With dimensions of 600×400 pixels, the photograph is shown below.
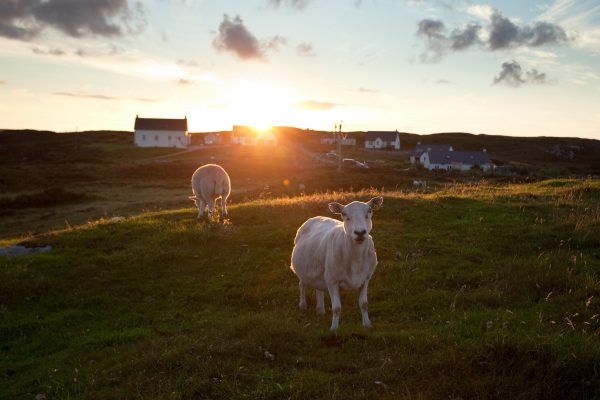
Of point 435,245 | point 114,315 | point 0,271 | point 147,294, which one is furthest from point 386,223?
point 0,271

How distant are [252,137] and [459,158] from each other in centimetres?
A: 7042

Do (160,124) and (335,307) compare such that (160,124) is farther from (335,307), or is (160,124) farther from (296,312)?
(335,307)

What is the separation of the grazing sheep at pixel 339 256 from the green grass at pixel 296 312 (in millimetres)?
590

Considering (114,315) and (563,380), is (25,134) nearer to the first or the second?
(114,315)

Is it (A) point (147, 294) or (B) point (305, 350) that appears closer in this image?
(B) point (305, 350)

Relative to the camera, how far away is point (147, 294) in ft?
42.3

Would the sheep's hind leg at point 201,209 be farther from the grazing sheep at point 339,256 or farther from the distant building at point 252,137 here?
the distant building at point 252,137

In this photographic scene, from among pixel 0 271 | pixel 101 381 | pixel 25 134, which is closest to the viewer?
pixel 101 381

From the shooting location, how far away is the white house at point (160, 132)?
5458 inches

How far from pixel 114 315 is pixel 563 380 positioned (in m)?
9.88

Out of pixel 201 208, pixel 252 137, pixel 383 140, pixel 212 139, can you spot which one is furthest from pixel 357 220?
pixel 383 140

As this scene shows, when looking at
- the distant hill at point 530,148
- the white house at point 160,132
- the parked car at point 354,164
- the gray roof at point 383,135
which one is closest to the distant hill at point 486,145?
the distant hill at point 530,148

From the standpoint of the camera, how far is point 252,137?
6097 inches

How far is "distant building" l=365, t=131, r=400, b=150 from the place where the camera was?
166100mm
